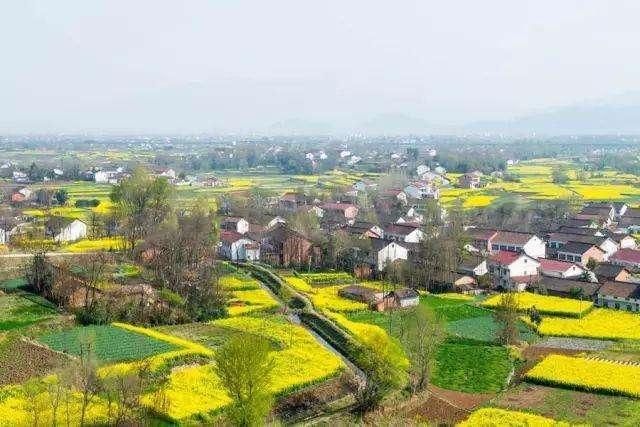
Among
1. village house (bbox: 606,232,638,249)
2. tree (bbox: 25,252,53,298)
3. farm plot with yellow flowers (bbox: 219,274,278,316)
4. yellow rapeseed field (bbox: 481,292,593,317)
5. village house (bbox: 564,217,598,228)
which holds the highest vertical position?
tree (bbox: 25,252,53,298)

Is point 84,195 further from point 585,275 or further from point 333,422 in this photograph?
point 333,422

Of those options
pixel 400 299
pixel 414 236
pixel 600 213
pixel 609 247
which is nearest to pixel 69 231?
pixel 414 236

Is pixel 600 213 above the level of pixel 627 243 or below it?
above

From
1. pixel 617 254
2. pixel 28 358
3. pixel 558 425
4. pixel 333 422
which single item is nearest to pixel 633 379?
pixel 558 425

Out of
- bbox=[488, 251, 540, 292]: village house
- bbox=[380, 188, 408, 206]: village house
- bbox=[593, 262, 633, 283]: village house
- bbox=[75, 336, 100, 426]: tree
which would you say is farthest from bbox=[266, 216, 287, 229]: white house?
bbox=[75, 336, 100, 426]: tree

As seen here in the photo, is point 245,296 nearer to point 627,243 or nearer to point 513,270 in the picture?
point 513,270

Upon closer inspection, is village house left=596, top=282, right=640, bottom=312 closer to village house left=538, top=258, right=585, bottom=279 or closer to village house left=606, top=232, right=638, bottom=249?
village house left=538, top=258, right=585, bottom=279
